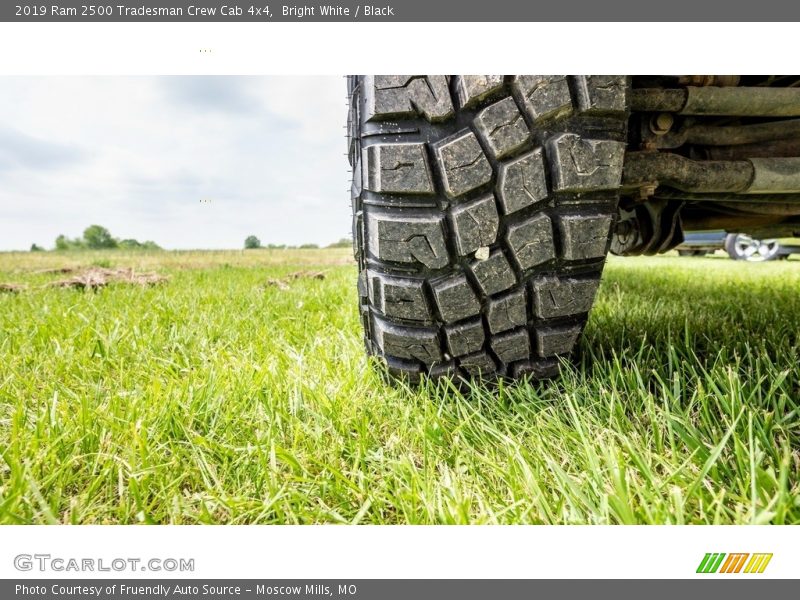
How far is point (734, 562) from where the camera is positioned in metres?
0.49

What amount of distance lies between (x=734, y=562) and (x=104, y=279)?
9.33 feet

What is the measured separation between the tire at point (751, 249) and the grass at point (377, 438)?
6298 millimetres

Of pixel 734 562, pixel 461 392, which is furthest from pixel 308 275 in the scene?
pixel 734 562

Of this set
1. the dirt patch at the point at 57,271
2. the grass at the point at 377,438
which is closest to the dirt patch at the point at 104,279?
the dirt patch at the point at 57,271

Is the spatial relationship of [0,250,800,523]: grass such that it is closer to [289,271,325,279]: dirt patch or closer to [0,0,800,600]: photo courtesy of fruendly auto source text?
[0,0,800,600]: photo courtesy of fruendly auto source text

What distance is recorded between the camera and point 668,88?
2.53 feet

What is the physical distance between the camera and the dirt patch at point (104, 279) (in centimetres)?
232

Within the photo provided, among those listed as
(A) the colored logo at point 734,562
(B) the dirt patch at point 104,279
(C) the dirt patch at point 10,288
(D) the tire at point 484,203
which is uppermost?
(D) the tire at point 484,203

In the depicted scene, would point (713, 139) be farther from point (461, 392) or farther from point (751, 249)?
point (751, 249)

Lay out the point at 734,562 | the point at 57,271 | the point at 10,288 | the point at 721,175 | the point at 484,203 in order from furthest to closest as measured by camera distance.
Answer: the point at 57,271, the point at 10,288, the point at 721,175, the point at 484,203, the point at 734,562

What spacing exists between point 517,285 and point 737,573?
46 centimetres

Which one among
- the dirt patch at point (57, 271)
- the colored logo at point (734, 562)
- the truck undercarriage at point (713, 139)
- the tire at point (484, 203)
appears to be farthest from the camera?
the dirt patch at point (57, 271)

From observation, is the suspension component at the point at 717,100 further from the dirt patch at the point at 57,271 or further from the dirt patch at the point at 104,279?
the dirt patch at the point at 57,271
